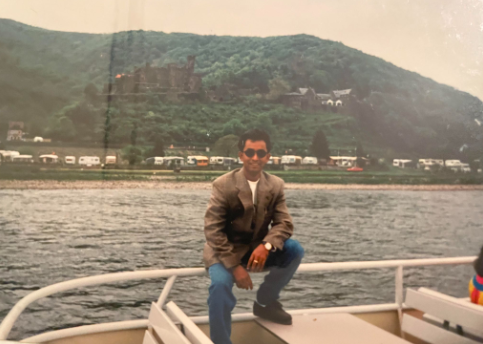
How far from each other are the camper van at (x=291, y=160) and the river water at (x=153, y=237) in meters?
0.29

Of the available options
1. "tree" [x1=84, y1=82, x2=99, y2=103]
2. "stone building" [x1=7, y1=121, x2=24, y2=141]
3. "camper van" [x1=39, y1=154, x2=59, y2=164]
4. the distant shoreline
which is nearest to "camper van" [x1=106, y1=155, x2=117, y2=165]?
the distant shoreline

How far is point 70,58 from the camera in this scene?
11.4 feet

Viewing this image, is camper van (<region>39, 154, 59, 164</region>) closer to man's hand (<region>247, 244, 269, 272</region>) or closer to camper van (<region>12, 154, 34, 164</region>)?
camper van (<region>12, 154, 34, 164</region>)

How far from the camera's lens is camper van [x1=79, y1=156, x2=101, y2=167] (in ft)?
11.4

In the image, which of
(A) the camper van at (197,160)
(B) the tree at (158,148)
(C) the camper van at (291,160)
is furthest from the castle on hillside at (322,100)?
(B) the tree at (158,148)

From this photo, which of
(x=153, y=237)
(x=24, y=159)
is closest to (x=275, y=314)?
(x=24, y=159)

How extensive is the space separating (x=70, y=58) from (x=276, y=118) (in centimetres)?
177

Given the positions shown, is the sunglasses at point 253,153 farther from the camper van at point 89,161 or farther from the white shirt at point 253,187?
the camper van at point 89,161

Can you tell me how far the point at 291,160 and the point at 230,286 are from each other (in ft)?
6.91

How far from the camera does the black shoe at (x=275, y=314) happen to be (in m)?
1.50

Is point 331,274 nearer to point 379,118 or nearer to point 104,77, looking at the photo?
point 379,118

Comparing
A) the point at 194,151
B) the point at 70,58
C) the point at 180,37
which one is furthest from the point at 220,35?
the point at 70,58

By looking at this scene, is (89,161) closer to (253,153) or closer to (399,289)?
(253,153)

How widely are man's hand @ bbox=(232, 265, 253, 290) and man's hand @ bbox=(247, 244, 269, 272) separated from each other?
36 millimetres
